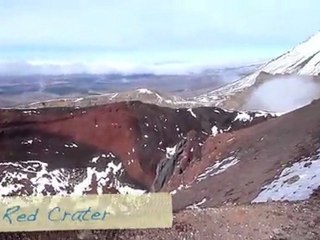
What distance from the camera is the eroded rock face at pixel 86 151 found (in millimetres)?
2316

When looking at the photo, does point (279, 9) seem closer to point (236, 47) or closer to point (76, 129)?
point (236, 47)

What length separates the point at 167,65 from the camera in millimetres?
2350

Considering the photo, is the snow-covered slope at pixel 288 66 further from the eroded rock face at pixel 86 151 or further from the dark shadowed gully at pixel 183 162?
the eroded rock face at pixel 86 151

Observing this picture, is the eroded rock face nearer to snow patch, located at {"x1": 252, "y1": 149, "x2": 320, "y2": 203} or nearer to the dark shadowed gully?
the dark shadowed gully

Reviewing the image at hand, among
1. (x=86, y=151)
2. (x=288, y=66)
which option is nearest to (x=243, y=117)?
(x=288, y=66)

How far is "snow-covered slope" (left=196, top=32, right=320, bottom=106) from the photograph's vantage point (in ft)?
7.80

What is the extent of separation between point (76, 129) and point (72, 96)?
12 cm

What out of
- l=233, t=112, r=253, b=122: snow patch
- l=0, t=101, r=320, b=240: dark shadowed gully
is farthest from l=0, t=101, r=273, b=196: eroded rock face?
l=233, t=112, r=253, b=122: snow patch

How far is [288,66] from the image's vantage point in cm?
238

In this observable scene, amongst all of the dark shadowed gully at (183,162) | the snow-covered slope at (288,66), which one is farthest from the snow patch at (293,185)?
the snow-covered slope at (288,66)

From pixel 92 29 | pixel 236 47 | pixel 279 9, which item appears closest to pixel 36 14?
pixel 92 29

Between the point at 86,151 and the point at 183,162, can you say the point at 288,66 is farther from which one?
the point at 86,151

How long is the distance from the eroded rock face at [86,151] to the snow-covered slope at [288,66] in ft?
0.73

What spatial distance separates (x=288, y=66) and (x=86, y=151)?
79 centimetres
